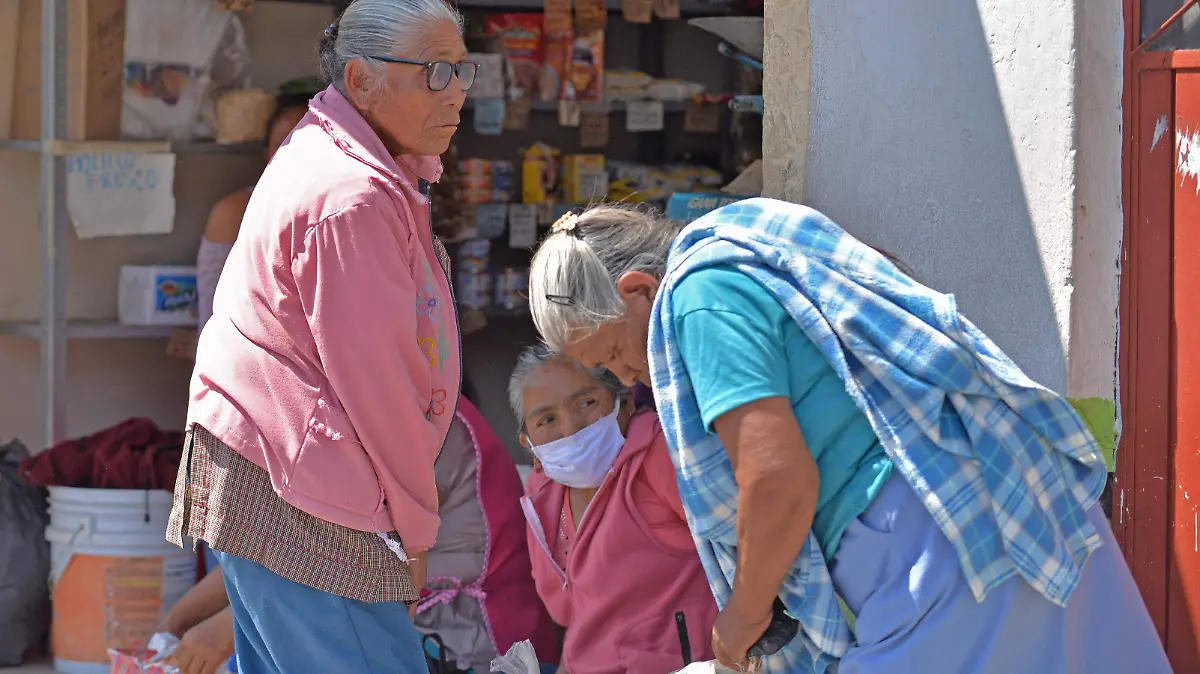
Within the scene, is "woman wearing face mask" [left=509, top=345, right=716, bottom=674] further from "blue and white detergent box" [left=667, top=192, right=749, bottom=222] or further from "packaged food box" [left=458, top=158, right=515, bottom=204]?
"packaged food box" [left=458, top=158, right=515, bottom=204]

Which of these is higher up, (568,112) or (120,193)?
(568,112)

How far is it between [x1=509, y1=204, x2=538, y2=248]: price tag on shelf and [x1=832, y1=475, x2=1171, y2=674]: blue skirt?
139 inches

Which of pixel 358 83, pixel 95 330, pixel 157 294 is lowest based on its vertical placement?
pixel 95 330

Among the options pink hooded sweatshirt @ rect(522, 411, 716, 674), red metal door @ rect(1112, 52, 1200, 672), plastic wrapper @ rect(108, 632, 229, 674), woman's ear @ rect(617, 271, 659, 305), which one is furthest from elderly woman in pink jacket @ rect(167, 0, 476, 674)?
red metal door @ rect(1112, 52, 1200, 672)

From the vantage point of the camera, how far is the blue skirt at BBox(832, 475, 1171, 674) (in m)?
1.77

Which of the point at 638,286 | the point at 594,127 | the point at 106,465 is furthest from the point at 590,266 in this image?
the point at 594,127

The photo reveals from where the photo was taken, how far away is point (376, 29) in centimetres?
244

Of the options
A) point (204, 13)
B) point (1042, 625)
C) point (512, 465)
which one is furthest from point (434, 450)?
point (204, 13)

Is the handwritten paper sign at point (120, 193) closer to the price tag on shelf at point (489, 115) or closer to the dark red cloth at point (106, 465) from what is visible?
the dark red cloth at point (106, 465)

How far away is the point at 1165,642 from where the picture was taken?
8.03 feet

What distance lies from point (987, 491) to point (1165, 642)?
36.9 inches

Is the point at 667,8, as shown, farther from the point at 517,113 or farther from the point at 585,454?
the point at 585,454

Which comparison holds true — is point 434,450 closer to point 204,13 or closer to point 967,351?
point 967,351

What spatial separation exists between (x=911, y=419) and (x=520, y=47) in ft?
11.9
